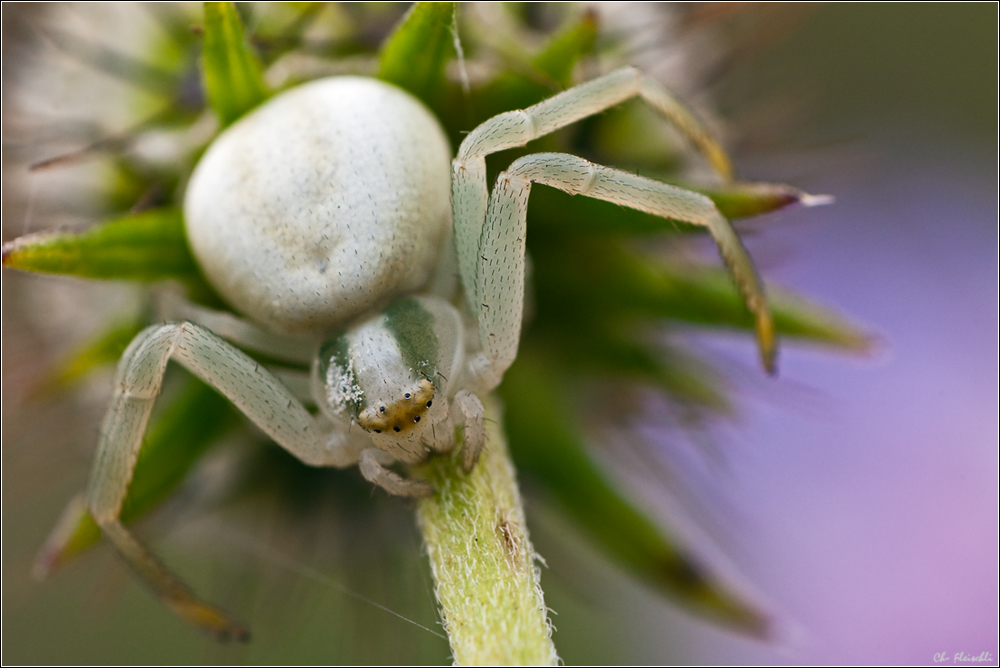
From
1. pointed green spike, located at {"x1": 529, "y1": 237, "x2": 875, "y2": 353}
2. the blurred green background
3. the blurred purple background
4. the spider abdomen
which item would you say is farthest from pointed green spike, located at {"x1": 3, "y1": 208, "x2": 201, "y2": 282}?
the blurred purple background

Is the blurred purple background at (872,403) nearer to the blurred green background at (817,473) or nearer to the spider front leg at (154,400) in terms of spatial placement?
the blurred green background at (817,473)

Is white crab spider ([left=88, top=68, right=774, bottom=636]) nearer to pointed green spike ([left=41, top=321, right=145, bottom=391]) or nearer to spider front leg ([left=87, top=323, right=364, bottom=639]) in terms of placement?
spider front leg ([left=87, top=323, right=364, bottom=639])

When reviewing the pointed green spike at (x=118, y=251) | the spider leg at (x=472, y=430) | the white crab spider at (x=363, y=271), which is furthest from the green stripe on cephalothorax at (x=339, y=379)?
the pointed green spike at (x=118, y=251)

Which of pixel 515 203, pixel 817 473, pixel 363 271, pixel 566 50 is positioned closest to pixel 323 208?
pixel 363 271

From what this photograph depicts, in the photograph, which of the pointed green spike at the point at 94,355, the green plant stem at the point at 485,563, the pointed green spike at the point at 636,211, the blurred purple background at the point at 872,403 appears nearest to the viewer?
the green plant stem at the point at 485,563

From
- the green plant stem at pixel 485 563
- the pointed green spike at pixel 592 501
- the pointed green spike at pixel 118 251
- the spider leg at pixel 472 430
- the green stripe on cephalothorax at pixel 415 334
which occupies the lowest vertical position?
the pointed green spike at pixel 592 501

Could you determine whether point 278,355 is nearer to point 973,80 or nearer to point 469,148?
point 469,148

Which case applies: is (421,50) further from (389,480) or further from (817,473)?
(817,473)
